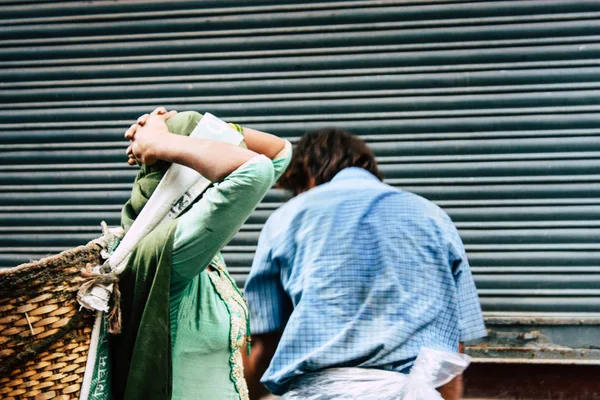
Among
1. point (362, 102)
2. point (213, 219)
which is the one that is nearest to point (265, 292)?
point (213, 219)

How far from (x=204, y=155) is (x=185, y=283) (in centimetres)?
35

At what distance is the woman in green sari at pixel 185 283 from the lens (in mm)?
1602

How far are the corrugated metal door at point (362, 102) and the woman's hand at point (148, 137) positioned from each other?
99.4 inches

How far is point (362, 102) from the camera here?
4.32 m

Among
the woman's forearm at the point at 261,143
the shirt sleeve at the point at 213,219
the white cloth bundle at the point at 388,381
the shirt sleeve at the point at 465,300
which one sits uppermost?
the woman's forearm at the point at 261,143

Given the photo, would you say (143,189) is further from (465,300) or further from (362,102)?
(362,102)

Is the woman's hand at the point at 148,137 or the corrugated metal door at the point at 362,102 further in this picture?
the corrugated metal door at the point at 362,102

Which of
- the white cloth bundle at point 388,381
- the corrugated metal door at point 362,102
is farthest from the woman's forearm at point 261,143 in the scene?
the corrugated metal door at point 362,102

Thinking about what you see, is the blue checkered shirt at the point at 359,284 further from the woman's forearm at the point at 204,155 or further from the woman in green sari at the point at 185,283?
the woman's forearm at the point at 204,155

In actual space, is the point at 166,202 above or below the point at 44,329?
above

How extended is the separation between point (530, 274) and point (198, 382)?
2937 millimetres

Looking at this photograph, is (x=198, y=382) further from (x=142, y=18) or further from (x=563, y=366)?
(x=142, y=18)

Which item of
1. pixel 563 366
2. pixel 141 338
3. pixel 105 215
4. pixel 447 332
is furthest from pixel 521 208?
pixel 141 338

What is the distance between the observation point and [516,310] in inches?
162
